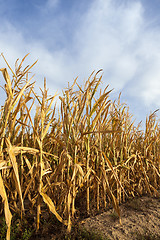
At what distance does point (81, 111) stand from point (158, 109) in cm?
186

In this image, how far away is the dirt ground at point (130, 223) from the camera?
201cm

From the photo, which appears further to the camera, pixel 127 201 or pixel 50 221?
pixel 127 201

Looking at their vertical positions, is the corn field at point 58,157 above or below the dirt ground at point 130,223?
above

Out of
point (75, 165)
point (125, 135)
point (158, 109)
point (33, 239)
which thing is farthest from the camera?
point (158, 109)

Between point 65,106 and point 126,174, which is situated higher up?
point 65,106

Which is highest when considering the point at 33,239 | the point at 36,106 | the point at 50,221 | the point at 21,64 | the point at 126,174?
the point at 21,64

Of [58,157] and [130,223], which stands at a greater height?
[58,157]

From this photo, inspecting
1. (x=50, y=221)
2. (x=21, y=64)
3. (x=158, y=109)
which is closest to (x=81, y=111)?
(x=21, y=64)

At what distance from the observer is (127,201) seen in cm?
272

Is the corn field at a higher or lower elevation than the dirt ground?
higher

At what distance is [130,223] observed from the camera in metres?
2.24

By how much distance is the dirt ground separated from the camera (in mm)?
2012

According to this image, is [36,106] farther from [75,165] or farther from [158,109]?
[158,109]

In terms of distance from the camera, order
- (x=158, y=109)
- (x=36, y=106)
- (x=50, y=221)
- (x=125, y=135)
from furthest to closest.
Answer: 1. (x=158, y=109)
2. (x=125, y=135)
3. (x=36, y=106)
4. (x=50, y=221)
